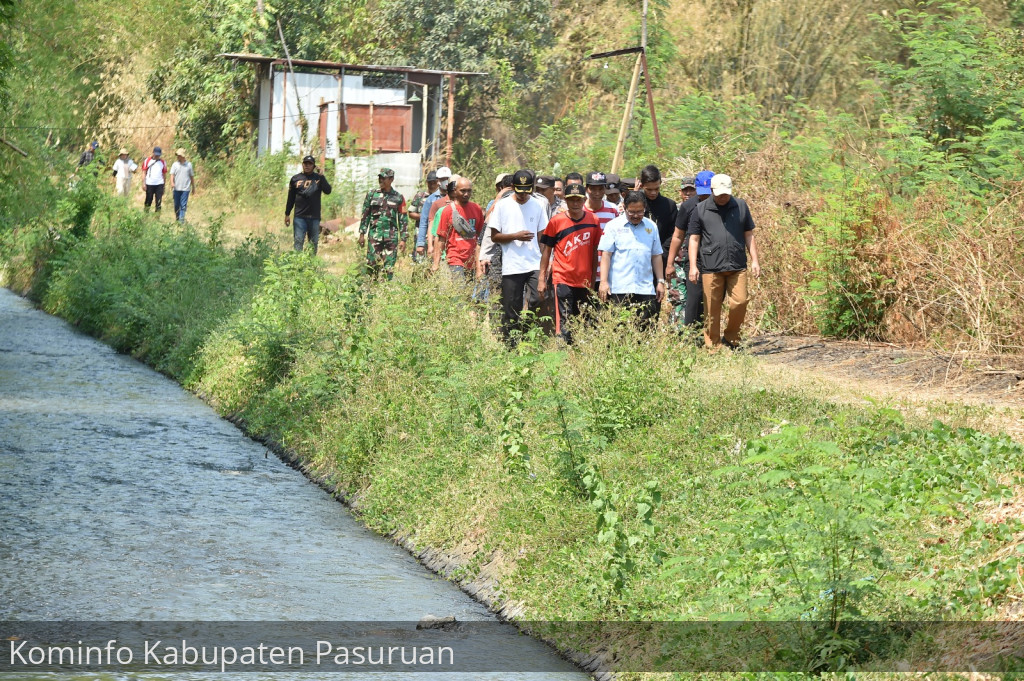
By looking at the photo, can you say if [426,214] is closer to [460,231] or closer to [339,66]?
[460,231]

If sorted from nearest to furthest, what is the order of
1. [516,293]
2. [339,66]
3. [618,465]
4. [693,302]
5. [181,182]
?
[618,465] < [516,293] < [693,302] < [181,182] < [339,66]

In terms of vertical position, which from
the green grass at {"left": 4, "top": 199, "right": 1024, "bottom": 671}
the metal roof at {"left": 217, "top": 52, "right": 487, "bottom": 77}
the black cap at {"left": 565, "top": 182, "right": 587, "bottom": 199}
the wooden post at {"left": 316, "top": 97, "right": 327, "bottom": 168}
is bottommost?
the green grass at {"left": 4, "top": 199, "right": 1024, "bottom": 671}

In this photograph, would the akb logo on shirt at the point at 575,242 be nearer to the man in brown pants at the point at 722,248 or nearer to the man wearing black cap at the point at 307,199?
the man in brown pants at the point at 722,248

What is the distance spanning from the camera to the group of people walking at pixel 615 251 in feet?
38.0

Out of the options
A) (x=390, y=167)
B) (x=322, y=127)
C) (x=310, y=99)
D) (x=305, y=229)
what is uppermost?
(x=310, y=99)

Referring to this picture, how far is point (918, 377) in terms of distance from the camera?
453 inches

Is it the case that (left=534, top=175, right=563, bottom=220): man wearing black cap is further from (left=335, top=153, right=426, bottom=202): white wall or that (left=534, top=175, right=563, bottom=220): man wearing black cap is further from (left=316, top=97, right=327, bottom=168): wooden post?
(left=316, top=97, right=327, bottom=168): wooden post

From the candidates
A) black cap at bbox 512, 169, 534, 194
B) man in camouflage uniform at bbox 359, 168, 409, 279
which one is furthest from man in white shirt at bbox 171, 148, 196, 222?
black cap at bbox 512, 169, 534, 194

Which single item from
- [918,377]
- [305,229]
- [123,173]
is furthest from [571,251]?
[123,173]

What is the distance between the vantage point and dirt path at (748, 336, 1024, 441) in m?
9.48

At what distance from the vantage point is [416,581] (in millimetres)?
8352

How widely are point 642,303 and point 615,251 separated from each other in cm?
54

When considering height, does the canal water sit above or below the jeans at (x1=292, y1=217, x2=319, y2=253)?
below

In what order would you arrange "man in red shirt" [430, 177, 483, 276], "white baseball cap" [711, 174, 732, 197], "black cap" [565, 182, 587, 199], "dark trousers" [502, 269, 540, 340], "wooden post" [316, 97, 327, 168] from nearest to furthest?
"black cap" [565, 182, 587, 199]
"white baseball cap" [711, 174, 732, 197]
"dark trousers" [502, 269, 540, 340]
"man in red shirt" [430, 177, 483, 276]
"wooden post" [316, 97, 327, 168]
